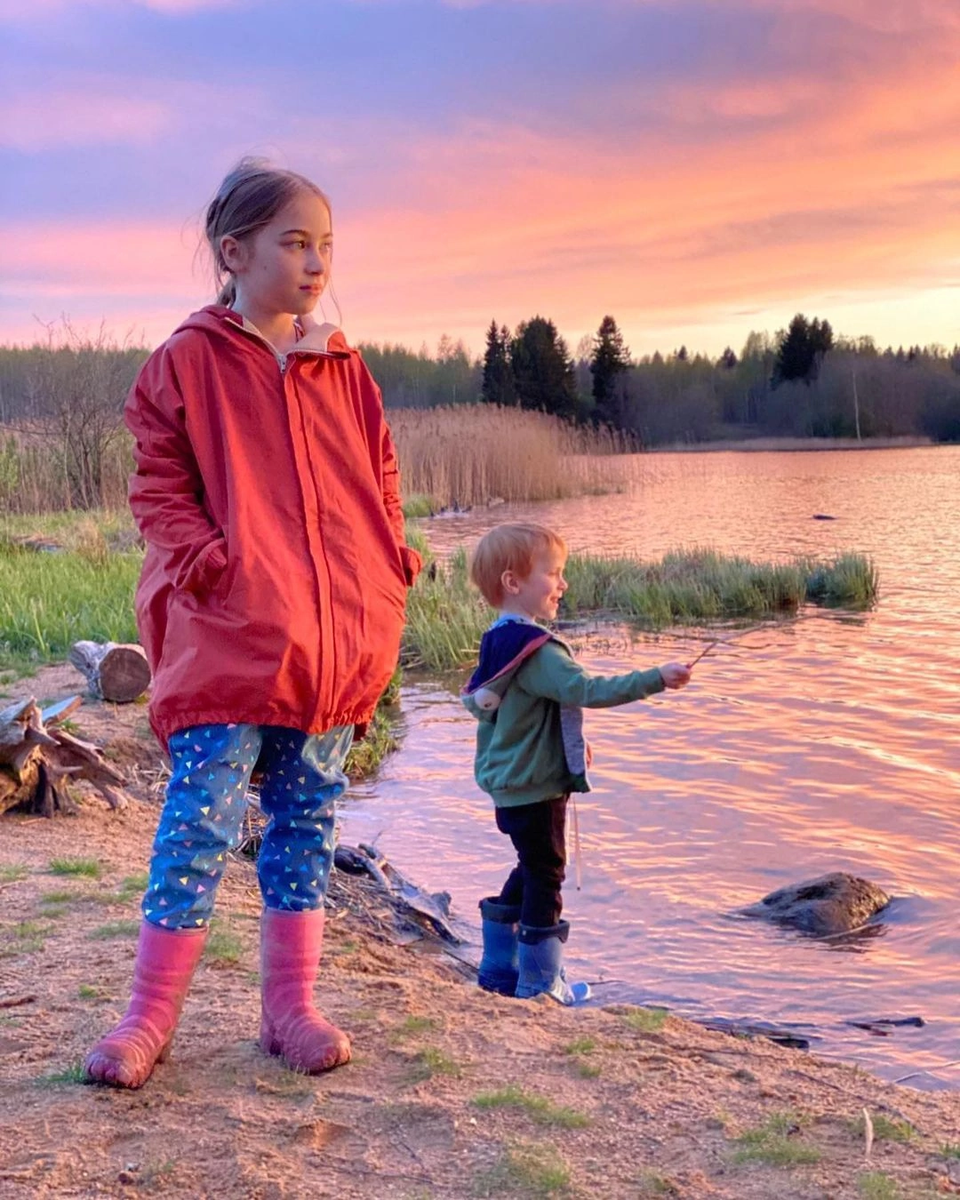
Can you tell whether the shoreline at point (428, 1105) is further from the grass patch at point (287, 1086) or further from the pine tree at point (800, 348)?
the pine tree at point (800, 348)

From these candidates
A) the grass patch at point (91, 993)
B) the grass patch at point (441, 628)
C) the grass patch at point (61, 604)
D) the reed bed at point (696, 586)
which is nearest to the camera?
the grass patch at point (91, 993)

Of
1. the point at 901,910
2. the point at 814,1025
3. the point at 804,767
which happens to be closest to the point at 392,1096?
the point at 814,1025

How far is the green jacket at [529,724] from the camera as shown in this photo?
12.8 feet

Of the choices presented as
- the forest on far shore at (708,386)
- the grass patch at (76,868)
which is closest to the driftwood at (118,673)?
the grass patch at (76,868)

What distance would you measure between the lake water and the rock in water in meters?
0.10

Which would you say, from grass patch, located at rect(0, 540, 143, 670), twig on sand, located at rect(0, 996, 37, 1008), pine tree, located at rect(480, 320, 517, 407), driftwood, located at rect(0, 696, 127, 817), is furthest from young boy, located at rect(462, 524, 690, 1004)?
pine tree, located at rect(480, 320, 517, 407)

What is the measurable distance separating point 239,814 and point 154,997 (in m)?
0.43

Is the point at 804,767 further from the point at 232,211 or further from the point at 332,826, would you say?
the point at 232,211

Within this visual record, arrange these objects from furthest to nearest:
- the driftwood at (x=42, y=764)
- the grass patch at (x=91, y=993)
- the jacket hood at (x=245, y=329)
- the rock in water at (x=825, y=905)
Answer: the rock in water at (x=825, y=905), the driftwood at (x=42, y=764), the grass patch at (x=91, y=993), the jacket hood at (x=245, y=329)

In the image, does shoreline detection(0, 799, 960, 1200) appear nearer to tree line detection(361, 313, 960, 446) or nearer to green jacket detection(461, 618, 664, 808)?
green jacket detection(461, 618, 664, 808)

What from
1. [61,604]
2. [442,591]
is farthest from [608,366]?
[61,604]

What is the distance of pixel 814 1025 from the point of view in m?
4.34

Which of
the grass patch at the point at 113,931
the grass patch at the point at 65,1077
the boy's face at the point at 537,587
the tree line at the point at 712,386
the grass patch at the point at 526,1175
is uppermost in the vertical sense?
the tree line at the point at 712,386

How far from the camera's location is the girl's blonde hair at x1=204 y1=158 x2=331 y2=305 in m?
2.79
